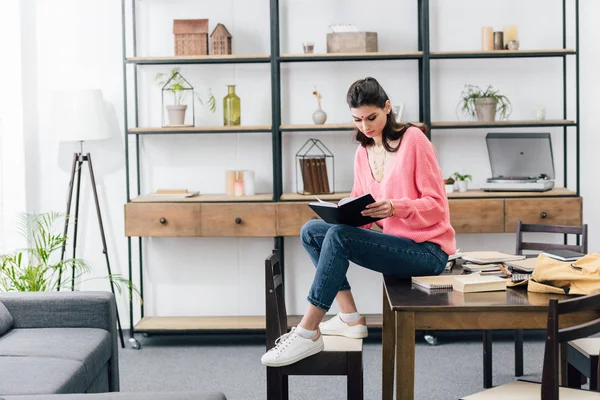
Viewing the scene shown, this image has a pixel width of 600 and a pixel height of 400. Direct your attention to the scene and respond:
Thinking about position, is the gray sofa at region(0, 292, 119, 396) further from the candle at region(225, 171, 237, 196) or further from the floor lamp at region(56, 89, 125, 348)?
the candle at region(225, 171, 237, 196)

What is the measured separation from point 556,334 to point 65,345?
79.6 inches

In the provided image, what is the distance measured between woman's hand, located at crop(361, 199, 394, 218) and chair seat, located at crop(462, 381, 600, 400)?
0.76 metres

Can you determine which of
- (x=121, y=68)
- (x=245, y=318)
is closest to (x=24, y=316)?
(x=245, y=318)

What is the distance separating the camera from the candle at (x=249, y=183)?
4.96 m

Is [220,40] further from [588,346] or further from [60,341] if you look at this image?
[588,346]

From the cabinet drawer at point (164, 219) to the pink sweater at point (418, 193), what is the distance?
181cm

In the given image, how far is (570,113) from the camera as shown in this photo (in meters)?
5.12

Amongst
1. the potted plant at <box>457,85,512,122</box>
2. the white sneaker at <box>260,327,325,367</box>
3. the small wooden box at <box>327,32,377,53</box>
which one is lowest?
the white sneaker at <box>260,327,325,367</box>

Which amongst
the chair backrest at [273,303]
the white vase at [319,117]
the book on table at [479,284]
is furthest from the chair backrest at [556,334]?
the white vase at [319,117]

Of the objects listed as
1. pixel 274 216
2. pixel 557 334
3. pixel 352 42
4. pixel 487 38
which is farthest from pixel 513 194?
pixel 557 334

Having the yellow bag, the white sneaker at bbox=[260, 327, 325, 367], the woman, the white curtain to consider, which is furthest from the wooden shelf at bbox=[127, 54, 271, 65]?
the yellow bag

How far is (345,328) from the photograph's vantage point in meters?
2.97

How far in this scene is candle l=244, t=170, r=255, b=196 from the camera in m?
4.96

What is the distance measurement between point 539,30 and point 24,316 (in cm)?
347
